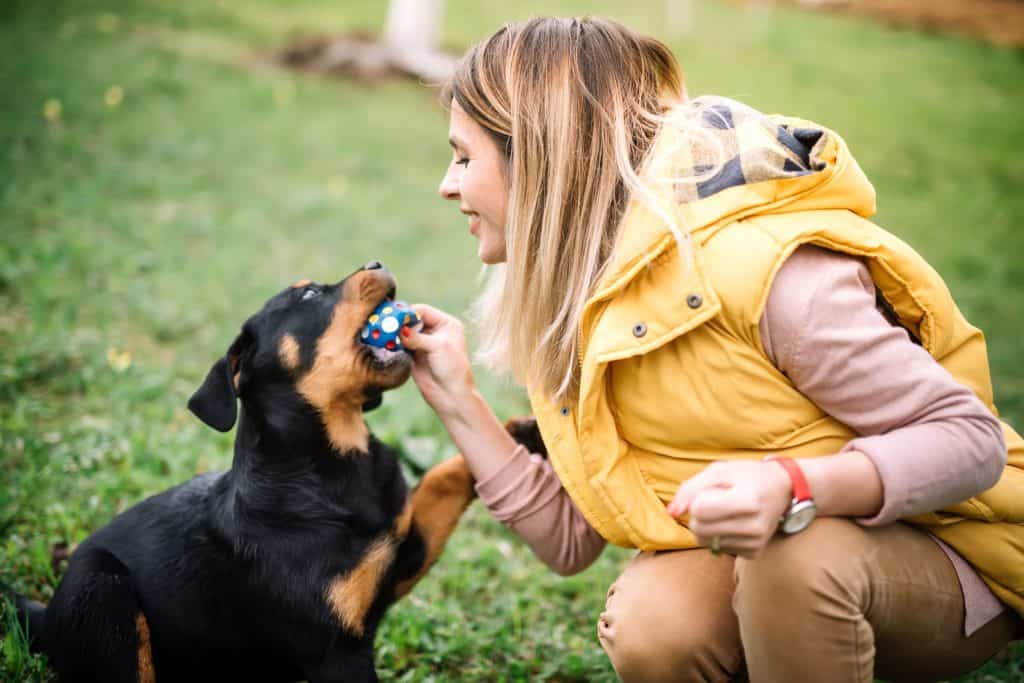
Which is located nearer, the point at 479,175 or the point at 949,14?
the point at 479,175

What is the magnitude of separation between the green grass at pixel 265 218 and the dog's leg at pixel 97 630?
0.14 meters

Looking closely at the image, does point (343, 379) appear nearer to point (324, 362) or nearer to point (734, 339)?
point (324, 362)

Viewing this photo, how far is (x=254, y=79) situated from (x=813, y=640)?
31.6 feet

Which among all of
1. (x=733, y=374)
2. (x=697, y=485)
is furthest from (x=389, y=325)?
(x=697, y=485)

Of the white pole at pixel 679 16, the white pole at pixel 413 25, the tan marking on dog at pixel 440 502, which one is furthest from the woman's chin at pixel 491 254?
the white pole at pixel 679 16

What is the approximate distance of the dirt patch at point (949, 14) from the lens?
15702 mm

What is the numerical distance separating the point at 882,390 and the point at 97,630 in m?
2.17

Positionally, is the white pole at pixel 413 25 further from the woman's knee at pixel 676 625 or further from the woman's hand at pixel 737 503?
the woman's hand at pixel 737 503

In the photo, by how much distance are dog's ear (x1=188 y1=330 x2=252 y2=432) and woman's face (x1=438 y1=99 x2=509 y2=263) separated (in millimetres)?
845

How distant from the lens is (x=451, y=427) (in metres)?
2.76

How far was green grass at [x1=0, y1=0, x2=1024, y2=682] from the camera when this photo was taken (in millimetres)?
3402

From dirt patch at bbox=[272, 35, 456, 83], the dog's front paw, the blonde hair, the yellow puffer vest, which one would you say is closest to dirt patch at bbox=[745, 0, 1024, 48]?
dirt patch at bbox=[272, 35, 456, 83]

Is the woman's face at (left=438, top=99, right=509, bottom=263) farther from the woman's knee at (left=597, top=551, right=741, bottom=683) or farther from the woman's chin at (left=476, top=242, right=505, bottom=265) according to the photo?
the woman's knee at (left=597, top=551, right=741, bottom=683)

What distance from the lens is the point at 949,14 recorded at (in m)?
16.5
